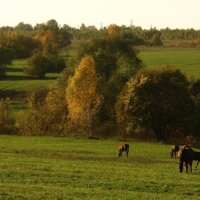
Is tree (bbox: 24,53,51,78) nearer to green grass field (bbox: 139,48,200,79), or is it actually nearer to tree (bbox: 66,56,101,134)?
green grass field (bbox: 139,48,200,79)

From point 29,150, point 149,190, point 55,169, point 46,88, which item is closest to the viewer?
point 149,190

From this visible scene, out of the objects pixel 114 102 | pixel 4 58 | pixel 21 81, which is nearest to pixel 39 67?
pixel 4 58

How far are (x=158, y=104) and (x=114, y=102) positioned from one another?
12.4 m

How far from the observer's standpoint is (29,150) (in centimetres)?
4147

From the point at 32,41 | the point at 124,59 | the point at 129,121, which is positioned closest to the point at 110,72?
the point at 124,59

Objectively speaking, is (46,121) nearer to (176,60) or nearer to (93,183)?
(93,183)

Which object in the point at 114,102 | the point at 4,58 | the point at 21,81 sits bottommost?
the point at 114,102

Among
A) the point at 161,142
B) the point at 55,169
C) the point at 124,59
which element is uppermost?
the point at 124,59

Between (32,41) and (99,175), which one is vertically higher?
(32,41)

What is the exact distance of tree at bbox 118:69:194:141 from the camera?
59344 mm

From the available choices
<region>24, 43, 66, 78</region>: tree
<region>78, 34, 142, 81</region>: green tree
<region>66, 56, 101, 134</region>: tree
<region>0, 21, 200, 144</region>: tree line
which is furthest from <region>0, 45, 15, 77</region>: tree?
<region>66, 56, 101, 134</region>: tree

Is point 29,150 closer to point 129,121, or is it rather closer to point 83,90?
point 129,121

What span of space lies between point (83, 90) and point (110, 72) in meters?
12.7

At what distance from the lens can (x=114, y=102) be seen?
71250 millimetres
